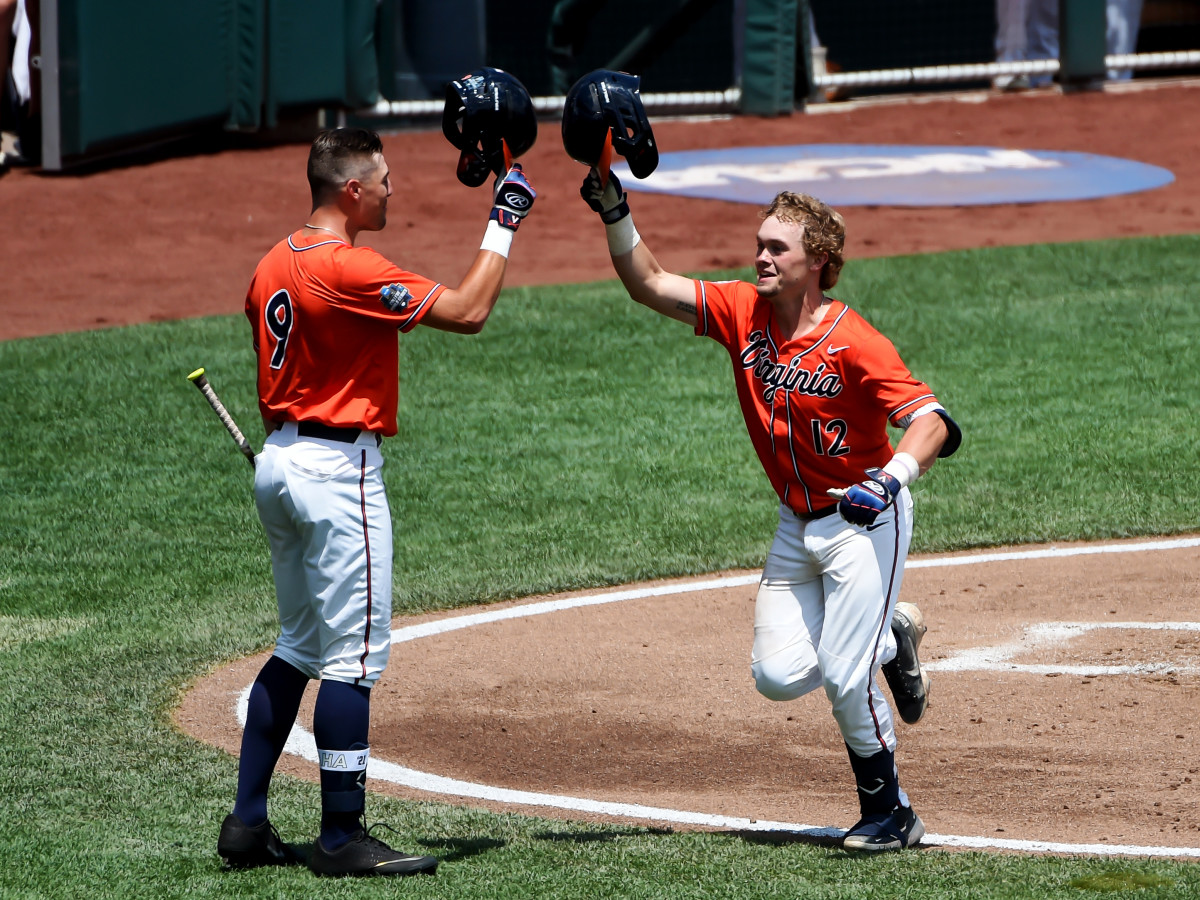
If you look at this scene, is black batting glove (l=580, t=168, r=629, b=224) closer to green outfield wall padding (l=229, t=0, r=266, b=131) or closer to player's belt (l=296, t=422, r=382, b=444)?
player's belt (l=296, t=422, r=382, b=444)

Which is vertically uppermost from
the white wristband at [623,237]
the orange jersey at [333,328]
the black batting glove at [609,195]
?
the black batting glove at [609,195]

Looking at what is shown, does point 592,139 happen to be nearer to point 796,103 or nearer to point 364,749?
point 364,749

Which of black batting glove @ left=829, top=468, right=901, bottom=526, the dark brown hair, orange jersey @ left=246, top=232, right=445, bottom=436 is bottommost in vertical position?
black batting glove @ left=829, top=468, right=901, bottom=526

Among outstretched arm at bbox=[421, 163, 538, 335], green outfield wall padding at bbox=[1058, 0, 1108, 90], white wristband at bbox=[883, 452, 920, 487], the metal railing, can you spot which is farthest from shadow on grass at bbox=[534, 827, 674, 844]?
green outfield wall padding at bbox=[1058, 0, 1108, 90]

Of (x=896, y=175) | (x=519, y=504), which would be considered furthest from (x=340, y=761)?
(x=896, y=175)

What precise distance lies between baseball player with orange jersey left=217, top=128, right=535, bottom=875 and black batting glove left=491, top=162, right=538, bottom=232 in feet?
0.62

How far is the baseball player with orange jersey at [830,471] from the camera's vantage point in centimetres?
429

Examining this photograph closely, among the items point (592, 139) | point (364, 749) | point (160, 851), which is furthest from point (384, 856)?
point (592, 139)

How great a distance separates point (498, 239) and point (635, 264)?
1.57ft

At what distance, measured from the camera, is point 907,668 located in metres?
4.79

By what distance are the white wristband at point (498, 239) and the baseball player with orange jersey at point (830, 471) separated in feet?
2.17

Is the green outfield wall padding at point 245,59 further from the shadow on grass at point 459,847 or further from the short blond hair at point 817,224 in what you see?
the shadow on grass at point 459,847

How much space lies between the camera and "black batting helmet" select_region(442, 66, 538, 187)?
4.66 metres

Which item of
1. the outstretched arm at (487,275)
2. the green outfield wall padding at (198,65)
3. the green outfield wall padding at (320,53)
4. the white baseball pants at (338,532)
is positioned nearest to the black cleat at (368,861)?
the white baseball pants at (338,532)
